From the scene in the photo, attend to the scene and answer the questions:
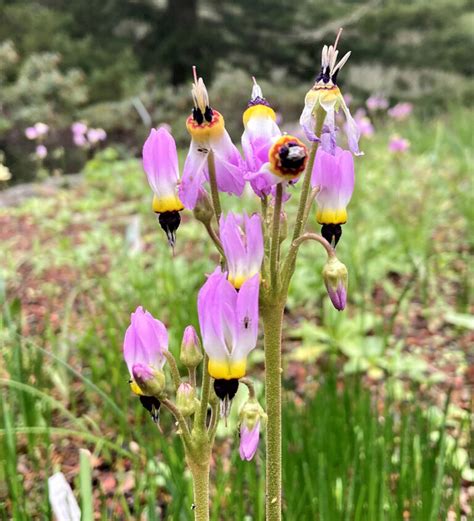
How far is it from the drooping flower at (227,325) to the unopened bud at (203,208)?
10cm

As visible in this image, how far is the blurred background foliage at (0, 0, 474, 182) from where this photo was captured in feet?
36.7

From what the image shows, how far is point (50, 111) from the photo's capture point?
431 inches

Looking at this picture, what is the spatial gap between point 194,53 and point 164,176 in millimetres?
12037

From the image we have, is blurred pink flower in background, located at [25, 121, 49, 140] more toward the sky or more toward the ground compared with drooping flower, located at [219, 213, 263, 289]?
more toward the sky

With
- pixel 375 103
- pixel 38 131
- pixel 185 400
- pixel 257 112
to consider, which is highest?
pixel 375 103

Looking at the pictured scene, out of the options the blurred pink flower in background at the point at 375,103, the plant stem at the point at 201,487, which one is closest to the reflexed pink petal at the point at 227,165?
the plant stem at the point at 201,487

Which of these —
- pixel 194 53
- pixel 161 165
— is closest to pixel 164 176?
pixel 161 165

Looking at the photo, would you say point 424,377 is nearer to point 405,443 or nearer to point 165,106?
point 405,443

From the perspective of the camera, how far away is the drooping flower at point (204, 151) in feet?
2.31

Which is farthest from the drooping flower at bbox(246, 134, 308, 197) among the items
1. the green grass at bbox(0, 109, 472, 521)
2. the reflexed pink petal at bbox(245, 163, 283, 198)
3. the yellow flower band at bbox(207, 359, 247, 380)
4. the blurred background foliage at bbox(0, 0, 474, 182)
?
the blurred background foliage at bbox(0, 0, 474, 182)

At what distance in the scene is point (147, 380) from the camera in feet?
2.36

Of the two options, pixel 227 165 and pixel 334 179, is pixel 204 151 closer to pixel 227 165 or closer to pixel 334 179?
pixel 227 165

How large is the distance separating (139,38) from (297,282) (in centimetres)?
1086

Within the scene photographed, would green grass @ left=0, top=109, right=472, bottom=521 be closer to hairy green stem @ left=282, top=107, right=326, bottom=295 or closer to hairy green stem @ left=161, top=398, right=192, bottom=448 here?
hairy green stem @ left=161, top=398, right=192, bottom=448
